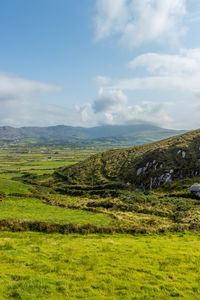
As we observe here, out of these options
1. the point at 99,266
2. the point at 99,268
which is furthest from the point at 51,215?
the point at 99,268

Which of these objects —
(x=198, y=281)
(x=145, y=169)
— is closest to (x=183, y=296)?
(x=198, y=281)

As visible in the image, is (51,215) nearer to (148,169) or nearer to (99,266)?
(99,266)

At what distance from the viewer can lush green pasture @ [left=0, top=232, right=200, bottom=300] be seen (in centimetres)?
1102

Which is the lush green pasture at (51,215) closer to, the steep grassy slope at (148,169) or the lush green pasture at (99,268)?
the lush green pasture at (99,268)

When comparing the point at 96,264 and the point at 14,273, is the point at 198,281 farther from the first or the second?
the point at 14,273

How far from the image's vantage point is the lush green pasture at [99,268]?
434 inches

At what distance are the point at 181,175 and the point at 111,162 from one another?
36.8 m

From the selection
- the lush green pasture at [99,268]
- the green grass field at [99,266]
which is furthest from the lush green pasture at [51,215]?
the lush green pasture at [99,268]

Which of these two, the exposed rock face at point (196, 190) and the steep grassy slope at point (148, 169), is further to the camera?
the steep grassy slope at point (148, 169)

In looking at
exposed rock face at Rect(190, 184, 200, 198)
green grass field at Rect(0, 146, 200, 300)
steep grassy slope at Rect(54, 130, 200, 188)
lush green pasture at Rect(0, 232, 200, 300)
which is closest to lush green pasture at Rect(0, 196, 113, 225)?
green grass field at Rect(0, 146, 200, 300)

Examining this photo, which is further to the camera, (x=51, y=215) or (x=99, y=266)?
(x=51, y=215)

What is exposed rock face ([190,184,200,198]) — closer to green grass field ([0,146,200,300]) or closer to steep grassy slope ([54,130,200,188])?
steep grassy slope ([54,130,200,188])

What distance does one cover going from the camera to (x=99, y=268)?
1420 cm

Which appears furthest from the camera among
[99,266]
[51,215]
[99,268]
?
[51,215]
